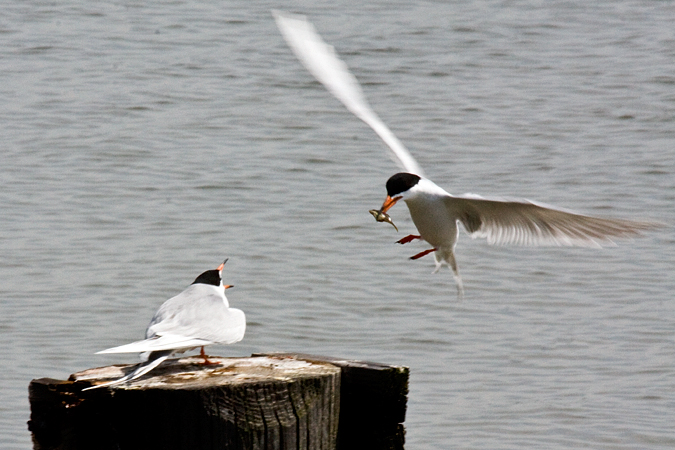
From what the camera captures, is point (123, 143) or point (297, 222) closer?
point (297, 222)

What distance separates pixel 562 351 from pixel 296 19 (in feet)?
9.07

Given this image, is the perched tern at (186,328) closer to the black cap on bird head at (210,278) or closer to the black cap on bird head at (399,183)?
the black cap on bird head at (210,278)

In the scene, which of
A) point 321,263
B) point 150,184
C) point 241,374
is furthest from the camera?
point 150,184

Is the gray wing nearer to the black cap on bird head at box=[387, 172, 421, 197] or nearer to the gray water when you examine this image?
the black cap on bird head at box=[387, 172, 421, 197]

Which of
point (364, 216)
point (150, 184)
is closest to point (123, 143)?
point (150, 184)

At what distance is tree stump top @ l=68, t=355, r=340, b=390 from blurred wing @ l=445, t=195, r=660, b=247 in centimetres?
135

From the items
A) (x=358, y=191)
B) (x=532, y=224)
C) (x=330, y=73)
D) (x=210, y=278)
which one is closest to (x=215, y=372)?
(x=210, y=278)

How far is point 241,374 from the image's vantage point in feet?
11.5

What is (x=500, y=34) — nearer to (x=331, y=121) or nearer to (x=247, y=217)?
(x=331, y=121)

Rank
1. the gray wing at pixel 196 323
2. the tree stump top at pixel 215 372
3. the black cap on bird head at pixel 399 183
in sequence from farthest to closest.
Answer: the black cap on bird head at pixel 399 183 < the gray wing at pixel 196 323 < the tree stump top at pixel 215 372

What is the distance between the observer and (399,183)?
485 centimetres

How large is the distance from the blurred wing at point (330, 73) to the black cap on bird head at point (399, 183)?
2.34 ft

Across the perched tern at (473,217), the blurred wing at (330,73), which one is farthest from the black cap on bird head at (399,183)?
the blurred wing at (330,73)

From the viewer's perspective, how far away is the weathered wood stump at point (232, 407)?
327cm
